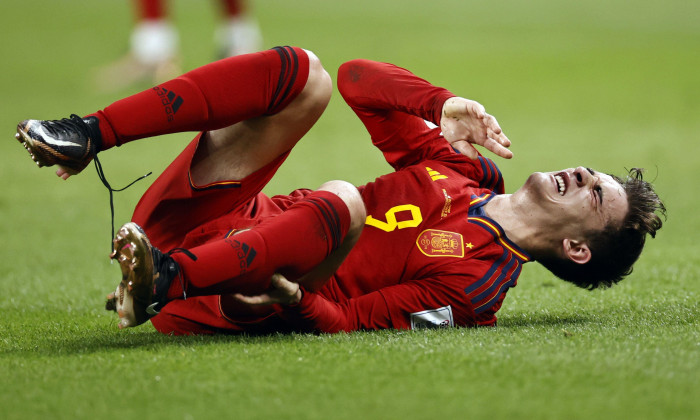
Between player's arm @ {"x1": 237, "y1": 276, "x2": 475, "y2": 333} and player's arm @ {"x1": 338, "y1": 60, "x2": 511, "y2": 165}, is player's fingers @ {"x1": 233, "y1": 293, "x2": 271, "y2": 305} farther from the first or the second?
player's arm @ {"x1": 338, "y1": 60, "x2": 511, "y2": 165}

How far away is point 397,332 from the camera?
2199 millimetres

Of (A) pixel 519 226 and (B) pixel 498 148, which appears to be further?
(A) pixel 519 226

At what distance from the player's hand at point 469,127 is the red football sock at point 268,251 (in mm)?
395

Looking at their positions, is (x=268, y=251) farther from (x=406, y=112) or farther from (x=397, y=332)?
(x=406, y=112)

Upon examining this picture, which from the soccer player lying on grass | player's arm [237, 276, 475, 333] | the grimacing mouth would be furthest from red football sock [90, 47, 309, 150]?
the grimacing mouth

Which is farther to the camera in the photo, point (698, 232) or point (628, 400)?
point (698, 232)

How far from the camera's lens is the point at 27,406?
1.63 metres

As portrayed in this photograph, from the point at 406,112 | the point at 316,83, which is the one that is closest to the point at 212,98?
the point at 316,83

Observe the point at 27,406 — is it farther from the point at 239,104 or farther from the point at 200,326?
the point at 239,104

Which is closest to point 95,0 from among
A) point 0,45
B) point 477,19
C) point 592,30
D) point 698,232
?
point 0,45

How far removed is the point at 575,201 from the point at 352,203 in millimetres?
695

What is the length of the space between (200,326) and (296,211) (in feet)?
1.44

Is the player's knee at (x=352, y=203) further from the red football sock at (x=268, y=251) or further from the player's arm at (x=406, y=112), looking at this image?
the player's arm at (x=406, y=112)

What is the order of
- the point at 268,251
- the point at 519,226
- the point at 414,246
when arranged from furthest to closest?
the point at 519,226 → the point at 414,246 → the point at 268,251
